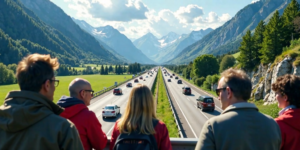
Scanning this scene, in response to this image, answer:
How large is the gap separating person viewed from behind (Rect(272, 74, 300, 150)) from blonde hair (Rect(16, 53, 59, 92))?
337 cm

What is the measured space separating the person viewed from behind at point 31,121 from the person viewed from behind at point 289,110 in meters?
2.94

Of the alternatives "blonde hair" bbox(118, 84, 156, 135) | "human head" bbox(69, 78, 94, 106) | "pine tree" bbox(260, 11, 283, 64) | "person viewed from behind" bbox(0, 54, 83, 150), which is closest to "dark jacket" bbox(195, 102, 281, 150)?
"blonde hair" bbox(118, 84, 156, 135)

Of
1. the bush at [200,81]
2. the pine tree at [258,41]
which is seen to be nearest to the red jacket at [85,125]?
the pine tree at [258,41]

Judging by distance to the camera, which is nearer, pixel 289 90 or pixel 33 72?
pixel 33 72

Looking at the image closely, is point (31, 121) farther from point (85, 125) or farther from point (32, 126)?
point (85, 125)

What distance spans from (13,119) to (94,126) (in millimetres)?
1523

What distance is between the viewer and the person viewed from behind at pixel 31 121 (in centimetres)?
234

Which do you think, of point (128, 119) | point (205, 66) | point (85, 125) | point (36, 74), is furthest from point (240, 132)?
point (205, 66)

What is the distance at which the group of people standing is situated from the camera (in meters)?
2.40

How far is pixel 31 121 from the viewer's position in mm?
2363

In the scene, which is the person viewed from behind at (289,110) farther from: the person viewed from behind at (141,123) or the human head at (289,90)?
the person viewed from behind at (141,123)

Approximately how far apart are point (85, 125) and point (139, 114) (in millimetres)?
922

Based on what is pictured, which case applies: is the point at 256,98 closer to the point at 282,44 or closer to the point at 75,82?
the point at 282,44

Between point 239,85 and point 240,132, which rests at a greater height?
point 239,85
